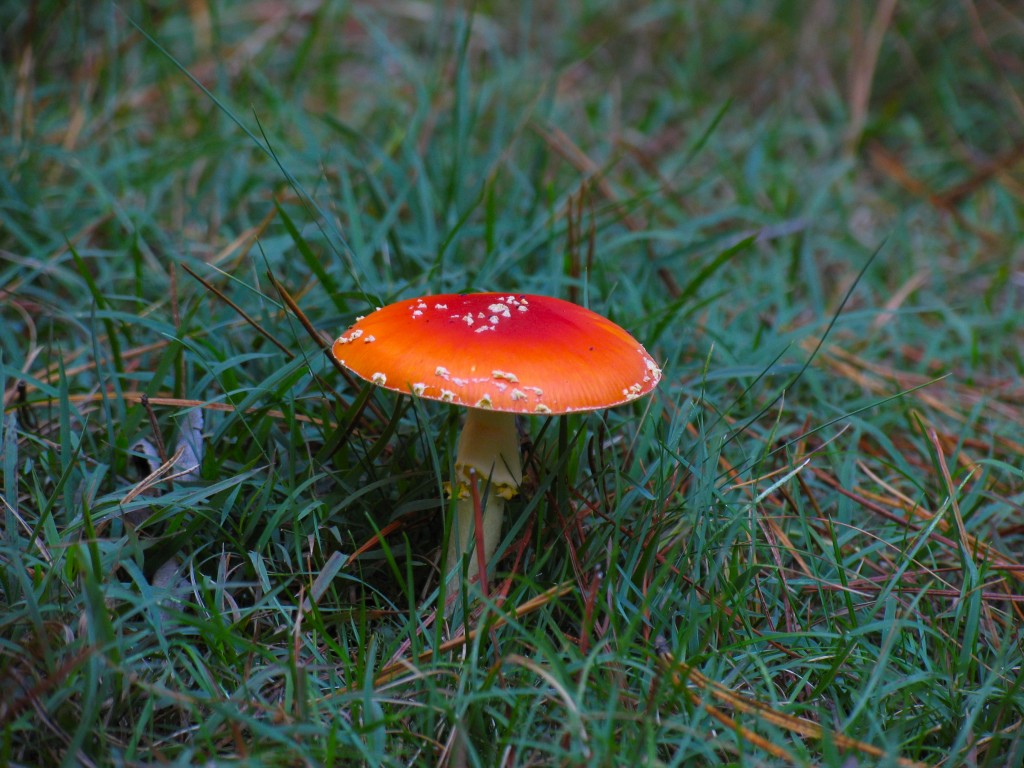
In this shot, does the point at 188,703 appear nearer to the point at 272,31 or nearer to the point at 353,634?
the point at 353,634

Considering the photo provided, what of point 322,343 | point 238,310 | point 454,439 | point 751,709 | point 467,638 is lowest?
point 751,709

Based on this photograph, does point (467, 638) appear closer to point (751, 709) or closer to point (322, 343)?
point (751, 709)

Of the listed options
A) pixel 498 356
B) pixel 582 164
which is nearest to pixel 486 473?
pixel 498 356

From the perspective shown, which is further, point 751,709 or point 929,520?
point 929,520

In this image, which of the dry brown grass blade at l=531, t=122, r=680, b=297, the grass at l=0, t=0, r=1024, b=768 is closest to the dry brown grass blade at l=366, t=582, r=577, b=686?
the grass at l=0, t=0, r=1024, b=768

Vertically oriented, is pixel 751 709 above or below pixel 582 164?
below

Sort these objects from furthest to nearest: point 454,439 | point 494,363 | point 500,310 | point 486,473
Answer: point 454,439 → point 486,473 → point 500,310 → point 494,363

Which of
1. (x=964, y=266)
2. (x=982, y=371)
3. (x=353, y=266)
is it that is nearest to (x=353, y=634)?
(x=353, y=266)
